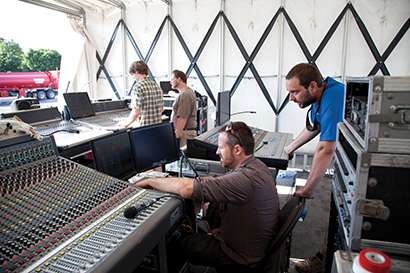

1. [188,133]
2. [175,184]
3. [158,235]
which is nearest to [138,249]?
[158,235]

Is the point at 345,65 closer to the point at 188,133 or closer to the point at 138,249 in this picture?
the point at 188,133

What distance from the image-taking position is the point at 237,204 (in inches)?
54.8

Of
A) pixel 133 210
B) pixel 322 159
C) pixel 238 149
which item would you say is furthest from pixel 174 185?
pixel 322 159

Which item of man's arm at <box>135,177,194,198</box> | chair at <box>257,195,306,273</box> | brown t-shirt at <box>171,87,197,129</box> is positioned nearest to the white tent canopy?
brown t-shirt at <box>171,87,197,129</box>

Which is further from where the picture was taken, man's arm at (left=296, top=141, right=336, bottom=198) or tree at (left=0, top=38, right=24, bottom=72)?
tree at (left=0, top=38, right=24, bottom=72)

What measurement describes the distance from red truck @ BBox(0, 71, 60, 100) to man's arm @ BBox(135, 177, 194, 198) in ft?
34.9

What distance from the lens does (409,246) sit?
2.74ft

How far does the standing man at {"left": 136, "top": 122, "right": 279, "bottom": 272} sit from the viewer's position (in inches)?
52.5

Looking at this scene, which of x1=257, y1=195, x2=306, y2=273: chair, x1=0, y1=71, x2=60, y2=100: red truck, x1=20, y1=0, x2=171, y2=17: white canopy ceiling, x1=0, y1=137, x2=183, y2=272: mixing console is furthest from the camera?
x1=0, y1=71, x2=60, y2=100: red truck

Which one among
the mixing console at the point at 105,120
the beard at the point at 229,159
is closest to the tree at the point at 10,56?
the mixing console at the point at 105,120

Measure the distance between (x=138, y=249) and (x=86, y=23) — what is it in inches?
277

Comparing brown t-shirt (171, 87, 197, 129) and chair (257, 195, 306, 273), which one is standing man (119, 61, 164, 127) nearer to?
brown t-shirt (171, 87, 197, 129)

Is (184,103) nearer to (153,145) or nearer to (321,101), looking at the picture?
(153,145)

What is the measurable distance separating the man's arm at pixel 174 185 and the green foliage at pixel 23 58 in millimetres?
10922
